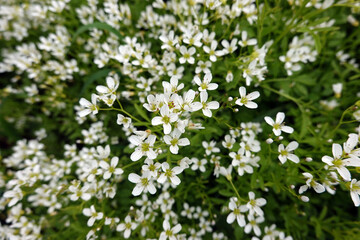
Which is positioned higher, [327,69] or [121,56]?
[121,56]

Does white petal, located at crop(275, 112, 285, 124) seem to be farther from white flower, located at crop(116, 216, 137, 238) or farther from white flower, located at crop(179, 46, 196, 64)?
white flower, located at crop(116, 216, 137, 238)

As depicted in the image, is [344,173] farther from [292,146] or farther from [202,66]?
[202,66]

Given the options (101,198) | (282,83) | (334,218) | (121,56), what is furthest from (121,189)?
(334,218)

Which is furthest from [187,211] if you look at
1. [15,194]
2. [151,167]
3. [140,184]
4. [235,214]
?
[15,194]

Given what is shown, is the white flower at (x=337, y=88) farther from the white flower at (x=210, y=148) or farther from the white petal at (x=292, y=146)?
the white flower at (x=210, y=148)

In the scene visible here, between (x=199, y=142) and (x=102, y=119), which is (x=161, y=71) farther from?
(x=102, y=119)

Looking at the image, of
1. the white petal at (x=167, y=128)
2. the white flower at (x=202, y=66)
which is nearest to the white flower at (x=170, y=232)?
the white petal at (x=167, y=128)
